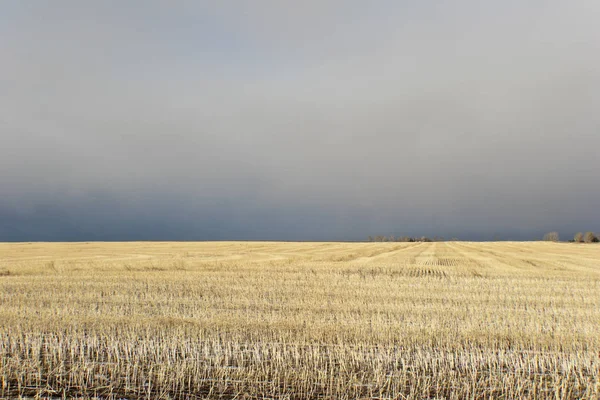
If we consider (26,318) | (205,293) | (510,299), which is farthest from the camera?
(205,293)

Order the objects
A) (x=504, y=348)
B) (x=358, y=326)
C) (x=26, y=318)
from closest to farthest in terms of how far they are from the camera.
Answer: (x=504, y=348) < (x=358, y=326) < (x=26, y=318)

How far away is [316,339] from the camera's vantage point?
1035cm

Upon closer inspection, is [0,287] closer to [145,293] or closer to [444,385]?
[145,293]

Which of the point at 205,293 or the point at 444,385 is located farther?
the point at 205,293

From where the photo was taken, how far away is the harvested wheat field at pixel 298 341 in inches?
290

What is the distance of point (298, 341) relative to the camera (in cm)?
1017

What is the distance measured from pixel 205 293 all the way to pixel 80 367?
388 inches

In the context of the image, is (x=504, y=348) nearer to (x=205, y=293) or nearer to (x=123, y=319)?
(x=123, y=319)

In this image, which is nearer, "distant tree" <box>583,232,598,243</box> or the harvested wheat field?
the harvested wheat field

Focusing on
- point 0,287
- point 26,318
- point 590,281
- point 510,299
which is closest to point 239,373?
point 26,318

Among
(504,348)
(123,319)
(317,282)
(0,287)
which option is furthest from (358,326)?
(0,287)

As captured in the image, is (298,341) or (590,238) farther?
(590,238)

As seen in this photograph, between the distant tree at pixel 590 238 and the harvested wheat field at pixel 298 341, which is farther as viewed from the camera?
the distant tree at pixel 590 238

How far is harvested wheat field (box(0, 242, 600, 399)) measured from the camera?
24.1 feet
